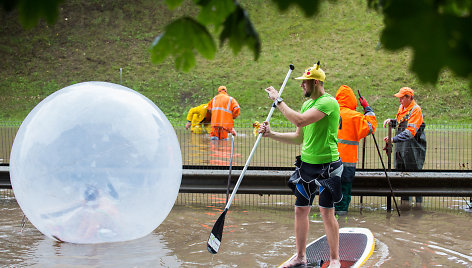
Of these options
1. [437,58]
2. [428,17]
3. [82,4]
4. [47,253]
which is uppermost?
[82,4]

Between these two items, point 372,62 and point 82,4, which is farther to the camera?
point 82,4

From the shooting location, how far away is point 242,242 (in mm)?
5910

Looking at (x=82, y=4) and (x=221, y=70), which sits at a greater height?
(x=82, y=4)

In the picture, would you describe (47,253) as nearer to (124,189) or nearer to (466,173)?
(124,189)

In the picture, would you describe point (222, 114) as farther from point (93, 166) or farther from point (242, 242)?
point (93, 166)

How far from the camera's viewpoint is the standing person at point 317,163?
480 cm

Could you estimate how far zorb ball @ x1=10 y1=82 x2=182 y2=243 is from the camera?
4246 mm

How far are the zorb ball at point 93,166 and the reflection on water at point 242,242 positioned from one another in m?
0.73

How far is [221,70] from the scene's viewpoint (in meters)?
28.9

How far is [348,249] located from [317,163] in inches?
42.6

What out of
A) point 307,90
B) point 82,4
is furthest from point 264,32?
point 307,90

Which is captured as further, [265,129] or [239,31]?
[265,129]

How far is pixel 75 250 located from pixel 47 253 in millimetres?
287

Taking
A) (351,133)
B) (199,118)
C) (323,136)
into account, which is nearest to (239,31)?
(323,136)
